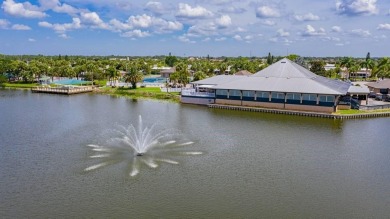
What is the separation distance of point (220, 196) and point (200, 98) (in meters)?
38.7

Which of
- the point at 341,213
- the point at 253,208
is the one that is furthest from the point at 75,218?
the point at 341,213

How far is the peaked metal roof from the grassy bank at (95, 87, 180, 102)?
689 centimetres

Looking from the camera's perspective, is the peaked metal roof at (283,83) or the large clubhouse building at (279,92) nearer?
the large clubhouse building at (279,92)

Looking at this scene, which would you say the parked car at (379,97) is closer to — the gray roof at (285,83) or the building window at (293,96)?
the gray roof at (285,83)

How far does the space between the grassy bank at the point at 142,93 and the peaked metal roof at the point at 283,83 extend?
6.89 metres

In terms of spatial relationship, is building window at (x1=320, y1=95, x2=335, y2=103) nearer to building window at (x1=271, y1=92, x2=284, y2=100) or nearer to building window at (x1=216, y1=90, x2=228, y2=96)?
building window at (x1=271, y1=92, x2=284, y2=100)

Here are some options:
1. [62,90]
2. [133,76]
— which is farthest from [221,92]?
[62,90]

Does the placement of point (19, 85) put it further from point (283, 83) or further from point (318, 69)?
point (318, 69)

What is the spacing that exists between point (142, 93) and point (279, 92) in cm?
2995

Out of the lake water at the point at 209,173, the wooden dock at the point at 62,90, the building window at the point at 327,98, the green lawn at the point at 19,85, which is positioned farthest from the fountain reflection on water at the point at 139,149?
the green lawn at the point at 19,85

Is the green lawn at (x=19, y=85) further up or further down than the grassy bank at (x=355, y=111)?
further up

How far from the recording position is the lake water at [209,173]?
20.1m

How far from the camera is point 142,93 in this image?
70.4 metres

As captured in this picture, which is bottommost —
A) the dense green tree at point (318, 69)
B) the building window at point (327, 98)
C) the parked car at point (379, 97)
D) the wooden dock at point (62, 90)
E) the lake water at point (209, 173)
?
the lake water at point (209, 173)
